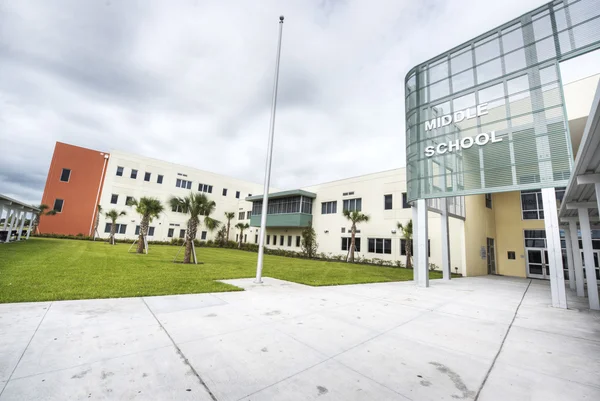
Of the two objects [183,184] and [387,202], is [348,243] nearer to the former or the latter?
[387,202]

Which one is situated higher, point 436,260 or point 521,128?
point 521,128

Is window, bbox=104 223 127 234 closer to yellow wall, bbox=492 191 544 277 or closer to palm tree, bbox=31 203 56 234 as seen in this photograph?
palm tree, bbox=31 203 56 234

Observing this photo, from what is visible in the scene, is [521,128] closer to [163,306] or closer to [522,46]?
[522,46]

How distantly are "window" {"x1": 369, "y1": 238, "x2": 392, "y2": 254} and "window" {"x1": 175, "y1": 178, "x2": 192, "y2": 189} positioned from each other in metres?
30.6

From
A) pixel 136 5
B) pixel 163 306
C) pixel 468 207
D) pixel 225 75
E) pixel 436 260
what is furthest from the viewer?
pixel 436 260

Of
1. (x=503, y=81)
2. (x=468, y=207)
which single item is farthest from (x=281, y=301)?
(x=468, y=207)

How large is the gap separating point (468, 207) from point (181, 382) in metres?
21.1

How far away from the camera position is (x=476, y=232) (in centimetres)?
1925

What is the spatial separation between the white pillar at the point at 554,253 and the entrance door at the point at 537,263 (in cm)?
1536

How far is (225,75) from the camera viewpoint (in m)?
11.3

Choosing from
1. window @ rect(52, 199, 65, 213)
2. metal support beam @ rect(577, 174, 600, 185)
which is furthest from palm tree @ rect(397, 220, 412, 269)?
window @ rect(52, 199, 65, 213)

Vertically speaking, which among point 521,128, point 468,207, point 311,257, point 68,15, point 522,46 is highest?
point 522,46

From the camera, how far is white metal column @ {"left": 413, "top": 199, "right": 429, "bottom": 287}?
11.2m

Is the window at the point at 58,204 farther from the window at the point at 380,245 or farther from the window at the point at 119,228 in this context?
the window at the point at 380,245
